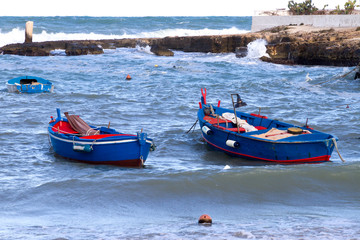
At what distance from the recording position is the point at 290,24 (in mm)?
50188

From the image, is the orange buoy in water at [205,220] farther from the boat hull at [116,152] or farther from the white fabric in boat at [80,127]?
the white fabric in boat at [80,127]

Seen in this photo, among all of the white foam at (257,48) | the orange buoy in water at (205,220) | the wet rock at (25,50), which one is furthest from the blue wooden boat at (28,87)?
the white foam at (257,48)

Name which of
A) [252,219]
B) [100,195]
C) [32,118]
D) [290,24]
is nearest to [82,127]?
[100,195]

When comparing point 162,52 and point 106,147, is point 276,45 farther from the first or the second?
point 106,147

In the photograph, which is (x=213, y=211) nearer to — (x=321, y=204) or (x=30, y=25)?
(x=321, y=204)

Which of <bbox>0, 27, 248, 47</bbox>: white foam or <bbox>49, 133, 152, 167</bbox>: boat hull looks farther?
<bbox>0, 27, 248, 47</bbox>: white foam

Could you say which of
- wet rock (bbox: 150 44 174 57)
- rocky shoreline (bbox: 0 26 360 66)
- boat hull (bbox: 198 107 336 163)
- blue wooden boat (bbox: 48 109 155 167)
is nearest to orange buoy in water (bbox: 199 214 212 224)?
blue wooden boat (bbox: 48 109 155 167)

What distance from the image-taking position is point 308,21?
48688 mm

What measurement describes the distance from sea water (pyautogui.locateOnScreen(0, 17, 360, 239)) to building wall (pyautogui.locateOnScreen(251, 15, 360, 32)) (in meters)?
17.5

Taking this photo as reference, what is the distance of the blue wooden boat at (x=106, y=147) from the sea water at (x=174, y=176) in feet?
0.93

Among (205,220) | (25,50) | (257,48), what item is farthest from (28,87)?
(257,48)

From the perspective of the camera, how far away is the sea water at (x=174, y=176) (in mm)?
7508

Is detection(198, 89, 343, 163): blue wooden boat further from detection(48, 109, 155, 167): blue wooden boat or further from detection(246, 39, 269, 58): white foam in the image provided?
detection(246, 39, 269, 58): white foam

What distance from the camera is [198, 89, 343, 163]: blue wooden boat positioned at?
1181cm
